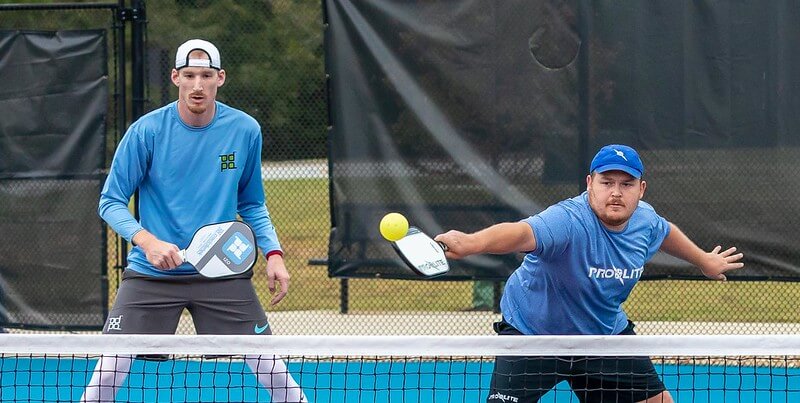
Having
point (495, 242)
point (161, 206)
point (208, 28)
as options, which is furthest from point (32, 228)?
point (495, 242)

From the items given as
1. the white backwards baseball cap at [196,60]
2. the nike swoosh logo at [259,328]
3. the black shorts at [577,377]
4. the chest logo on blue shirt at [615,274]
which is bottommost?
the black shorts at [577,377]

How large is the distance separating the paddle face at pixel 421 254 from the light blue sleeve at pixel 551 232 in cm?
57

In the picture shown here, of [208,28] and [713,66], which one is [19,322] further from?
[713,66]

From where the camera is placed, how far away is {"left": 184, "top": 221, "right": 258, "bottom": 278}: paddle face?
485 cm

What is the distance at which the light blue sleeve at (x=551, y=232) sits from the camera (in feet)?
14.2

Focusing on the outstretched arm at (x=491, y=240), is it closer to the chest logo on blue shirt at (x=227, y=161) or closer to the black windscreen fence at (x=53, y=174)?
the chest logo on blue shirt at (x=227, y=161)

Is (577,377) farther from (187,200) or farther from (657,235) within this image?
(187,200)

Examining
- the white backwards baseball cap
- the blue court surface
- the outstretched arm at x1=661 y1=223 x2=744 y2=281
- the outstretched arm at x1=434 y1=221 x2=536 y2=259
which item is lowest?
the blue court surface

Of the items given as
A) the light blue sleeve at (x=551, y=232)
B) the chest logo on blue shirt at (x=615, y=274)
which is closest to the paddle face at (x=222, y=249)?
the light blue sleeve at (x=551, y=232)

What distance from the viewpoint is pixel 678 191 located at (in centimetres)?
704

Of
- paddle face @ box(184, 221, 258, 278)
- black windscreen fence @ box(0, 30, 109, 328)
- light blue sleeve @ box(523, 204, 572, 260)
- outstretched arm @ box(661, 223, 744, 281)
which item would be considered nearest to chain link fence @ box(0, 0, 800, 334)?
black windscreen fence @ box(0, 30, 109, 328)

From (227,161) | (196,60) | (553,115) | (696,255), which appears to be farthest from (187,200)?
(553,115)

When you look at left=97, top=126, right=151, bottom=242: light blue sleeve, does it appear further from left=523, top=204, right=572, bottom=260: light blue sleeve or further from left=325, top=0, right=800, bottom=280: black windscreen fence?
left=325, top=0, right=800, bottom=280: black windscreen fence

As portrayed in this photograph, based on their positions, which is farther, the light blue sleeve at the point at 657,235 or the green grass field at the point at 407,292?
the green grass field at the point at 407,292
